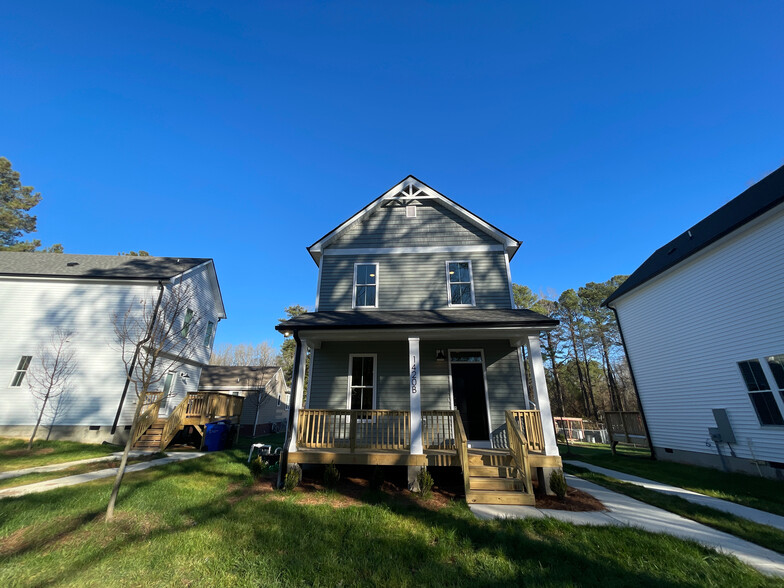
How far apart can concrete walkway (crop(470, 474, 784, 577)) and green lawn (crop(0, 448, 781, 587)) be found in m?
0.39

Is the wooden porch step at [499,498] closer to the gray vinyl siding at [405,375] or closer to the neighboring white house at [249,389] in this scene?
the gray vinyl siding at [405,375]

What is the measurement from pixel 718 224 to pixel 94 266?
2613 cm

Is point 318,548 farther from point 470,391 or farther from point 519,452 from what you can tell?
point 470,391

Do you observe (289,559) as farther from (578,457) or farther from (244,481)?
(578,457)

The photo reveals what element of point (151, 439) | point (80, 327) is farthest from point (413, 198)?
point (80, 327)

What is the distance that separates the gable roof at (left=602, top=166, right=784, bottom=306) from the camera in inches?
360

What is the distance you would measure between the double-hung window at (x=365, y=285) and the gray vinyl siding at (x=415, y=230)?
87 centimetres

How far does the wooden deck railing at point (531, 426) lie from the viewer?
24.0ft

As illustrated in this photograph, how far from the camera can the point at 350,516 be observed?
18.1 feet

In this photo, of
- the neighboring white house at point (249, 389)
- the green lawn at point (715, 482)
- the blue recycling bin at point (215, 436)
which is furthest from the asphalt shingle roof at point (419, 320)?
the neighboring white house at point (249, 389)

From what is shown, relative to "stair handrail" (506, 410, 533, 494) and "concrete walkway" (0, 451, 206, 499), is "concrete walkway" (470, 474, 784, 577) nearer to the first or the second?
"stair handrail" (506, 410, 533, 494)

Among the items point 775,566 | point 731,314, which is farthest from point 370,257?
point 731,314

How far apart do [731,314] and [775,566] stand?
8714mm

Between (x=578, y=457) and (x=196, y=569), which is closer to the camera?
(x=196, y=569)
